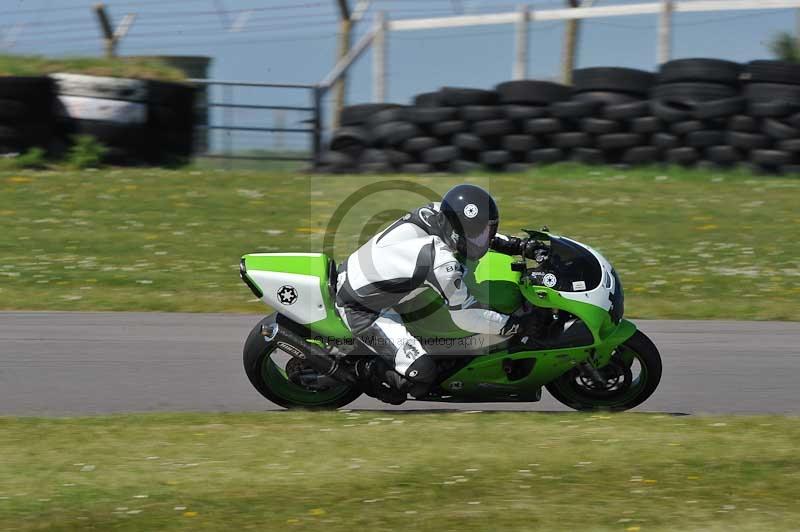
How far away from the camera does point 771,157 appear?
48.0 feet

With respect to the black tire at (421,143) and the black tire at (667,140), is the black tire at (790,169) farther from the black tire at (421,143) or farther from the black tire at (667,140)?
the black tire at (421,143)

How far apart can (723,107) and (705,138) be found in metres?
0.54

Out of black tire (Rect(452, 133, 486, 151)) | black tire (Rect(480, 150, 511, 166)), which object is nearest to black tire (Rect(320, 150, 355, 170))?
black tire (Rect(452, 133, 486, 151))

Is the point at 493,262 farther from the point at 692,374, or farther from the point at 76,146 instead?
the point at 76,146

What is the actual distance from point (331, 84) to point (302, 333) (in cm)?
1160

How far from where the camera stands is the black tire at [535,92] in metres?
15.1

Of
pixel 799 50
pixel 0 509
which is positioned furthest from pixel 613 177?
pixel 0 509

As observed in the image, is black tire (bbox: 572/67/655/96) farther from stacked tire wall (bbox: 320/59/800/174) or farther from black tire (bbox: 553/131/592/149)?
black tire (bbox: 553/131/592/149)

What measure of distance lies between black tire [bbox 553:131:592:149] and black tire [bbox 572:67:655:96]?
57cm

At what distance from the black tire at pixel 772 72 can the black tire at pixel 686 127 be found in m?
0.81

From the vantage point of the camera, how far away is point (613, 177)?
49.1 ft

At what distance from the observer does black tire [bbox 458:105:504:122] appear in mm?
15195

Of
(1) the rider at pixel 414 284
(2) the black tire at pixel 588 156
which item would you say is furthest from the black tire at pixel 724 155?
(1) the rider at pixel 414 284

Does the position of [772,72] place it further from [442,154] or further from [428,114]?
[428,114]
